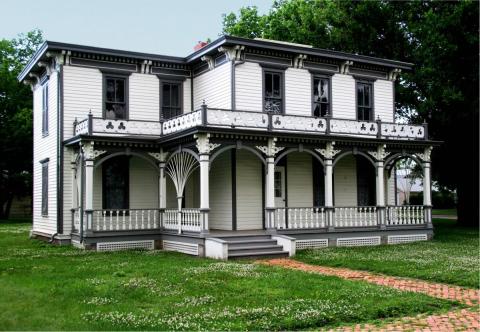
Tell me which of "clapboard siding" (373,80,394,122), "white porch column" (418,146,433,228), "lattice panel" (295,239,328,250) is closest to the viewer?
"lattice panel" (295,239,328,250)

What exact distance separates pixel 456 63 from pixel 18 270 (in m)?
25.0

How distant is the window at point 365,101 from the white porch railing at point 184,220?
9.98 meters

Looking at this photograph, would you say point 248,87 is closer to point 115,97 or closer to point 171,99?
point 171,99

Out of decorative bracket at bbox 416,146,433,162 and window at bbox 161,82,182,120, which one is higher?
window at bbox 161,82,182,120

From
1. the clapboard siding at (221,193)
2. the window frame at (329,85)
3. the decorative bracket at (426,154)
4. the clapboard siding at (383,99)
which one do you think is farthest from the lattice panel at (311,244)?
the clapboard siding at (383,99)

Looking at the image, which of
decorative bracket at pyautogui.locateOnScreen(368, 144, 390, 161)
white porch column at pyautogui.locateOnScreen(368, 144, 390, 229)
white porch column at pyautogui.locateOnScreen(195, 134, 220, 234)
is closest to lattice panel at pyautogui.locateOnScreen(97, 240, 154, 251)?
white porch column at pyautogui.locateOnScreen(195, 134, 220, 234)

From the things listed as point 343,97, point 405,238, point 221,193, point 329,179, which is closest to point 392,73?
point 343,97

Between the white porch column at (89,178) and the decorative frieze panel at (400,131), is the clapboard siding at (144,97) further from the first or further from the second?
the decorative frieze panel at (400,131)

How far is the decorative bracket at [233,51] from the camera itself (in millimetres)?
23422

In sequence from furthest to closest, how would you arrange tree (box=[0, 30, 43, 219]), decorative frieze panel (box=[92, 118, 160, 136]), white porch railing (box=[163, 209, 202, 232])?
tree (box=[0, 30, 43, 219]) → decorative frieze panel (box=[92, 118, 160, 136]) → white porch railing (box=[163, 209, 202, 232])

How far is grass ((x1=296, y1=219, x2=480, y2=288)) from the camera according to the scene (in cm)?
1526

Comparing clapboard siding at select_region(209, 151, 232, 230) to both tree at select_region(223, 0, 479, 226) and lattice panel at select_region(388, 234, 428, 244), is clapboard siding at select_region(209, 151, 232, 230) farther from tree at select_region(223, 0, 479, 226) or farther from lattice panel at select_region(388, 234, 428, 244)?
tree at select_region(223, 0, 479, 226)

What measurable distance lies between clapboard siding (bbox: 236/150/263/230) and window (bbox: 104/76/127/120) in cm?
538

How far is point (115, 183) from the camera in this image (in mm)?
24250
